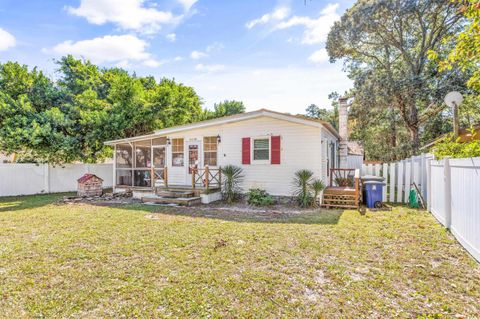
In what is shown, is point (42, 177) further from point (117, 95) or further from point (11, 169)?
point (117, 95)

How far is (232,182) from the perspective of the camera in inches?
389

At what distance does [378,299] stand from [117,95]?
50.4ft

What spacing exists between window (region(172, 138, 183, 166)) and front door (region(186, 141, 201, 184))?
1.40 ft

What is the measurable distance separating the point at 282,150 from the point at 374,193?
3.33 meters

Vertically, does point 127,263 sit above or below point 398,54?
below

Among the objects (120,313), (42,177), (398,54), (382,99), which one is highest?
(398,54)

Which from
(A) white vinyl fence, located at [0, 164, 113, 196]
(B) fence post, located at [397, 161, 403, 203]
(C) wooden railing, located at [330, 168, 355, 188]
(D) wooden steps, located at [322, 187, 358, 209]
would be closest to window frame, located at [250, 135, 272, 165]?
(D) wooden steps, located at [322, 187, 358, 209]

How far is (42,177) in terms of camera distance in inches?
533

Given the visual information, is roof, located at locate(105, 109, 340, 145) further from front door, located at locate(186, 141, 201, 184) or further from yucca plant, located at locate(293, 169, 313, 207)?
yucca plant, located at locate(293, 169, 313, 207)

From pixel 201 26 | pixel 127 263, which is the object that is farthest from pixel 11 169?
pixel 127 263

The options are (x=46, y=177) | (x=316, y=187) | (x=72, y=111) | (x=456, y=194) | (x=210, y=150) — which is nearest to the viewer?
(x=456, y=194)

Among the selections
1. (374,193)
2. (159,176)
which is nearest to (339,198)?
(374,193)

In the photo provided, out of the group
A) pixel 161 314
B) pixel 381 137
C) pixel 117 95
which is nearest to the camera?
pixel 161 314

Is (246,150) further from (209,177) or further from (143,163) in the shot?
(143,163)
